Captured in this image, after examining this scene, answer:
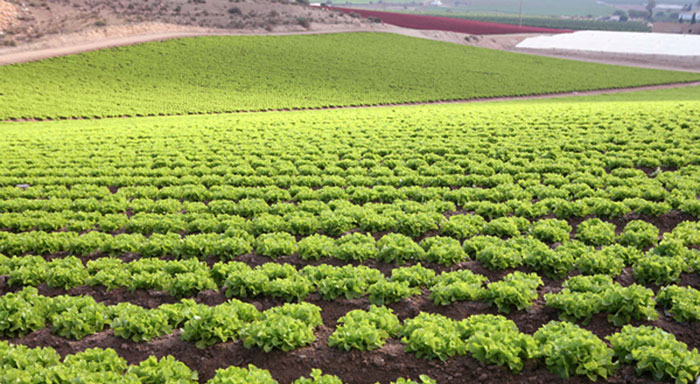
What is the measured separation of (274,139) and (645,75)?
191ft

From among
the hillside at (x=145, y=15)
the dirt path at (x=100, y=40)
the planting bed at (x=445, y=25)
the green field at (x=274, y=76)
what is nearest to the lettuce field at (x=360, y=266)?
the green field at (x=274, y=76)

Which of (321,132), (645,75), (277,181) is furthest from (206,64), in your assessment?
(645,75)

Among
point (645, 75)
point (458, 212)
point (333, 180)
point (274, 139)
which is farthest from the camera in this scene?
point (645, 75)

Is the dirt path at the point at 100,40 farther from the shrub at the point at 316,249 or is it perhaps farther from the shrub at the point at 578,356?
the shrub at the point at 578,356

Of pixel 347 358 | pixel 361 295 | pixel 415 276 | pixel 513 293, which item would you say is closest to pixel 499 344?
pixel 513 293

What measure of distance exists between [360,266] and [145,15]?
7434 cm

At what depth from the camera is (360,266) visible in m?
9.67

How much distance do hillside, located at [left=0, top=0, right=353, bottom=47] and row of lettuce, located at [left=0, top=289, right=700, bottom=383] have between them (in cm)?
6262

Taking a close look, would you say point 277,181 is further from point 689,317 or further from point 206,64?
point 206,64

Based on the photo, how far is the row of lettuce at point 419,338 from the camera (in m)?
6.77

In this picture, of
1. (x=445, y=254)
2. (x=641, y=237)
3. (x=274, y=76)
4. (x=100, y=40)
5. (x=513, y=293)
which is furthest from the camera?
(x=100, y=40)

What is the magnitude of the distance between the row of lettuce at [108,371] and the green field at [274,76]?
3508 cm

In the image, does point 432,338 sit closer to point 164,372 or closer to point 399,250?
point 399,250

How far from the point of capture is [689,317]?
26.0 feet
